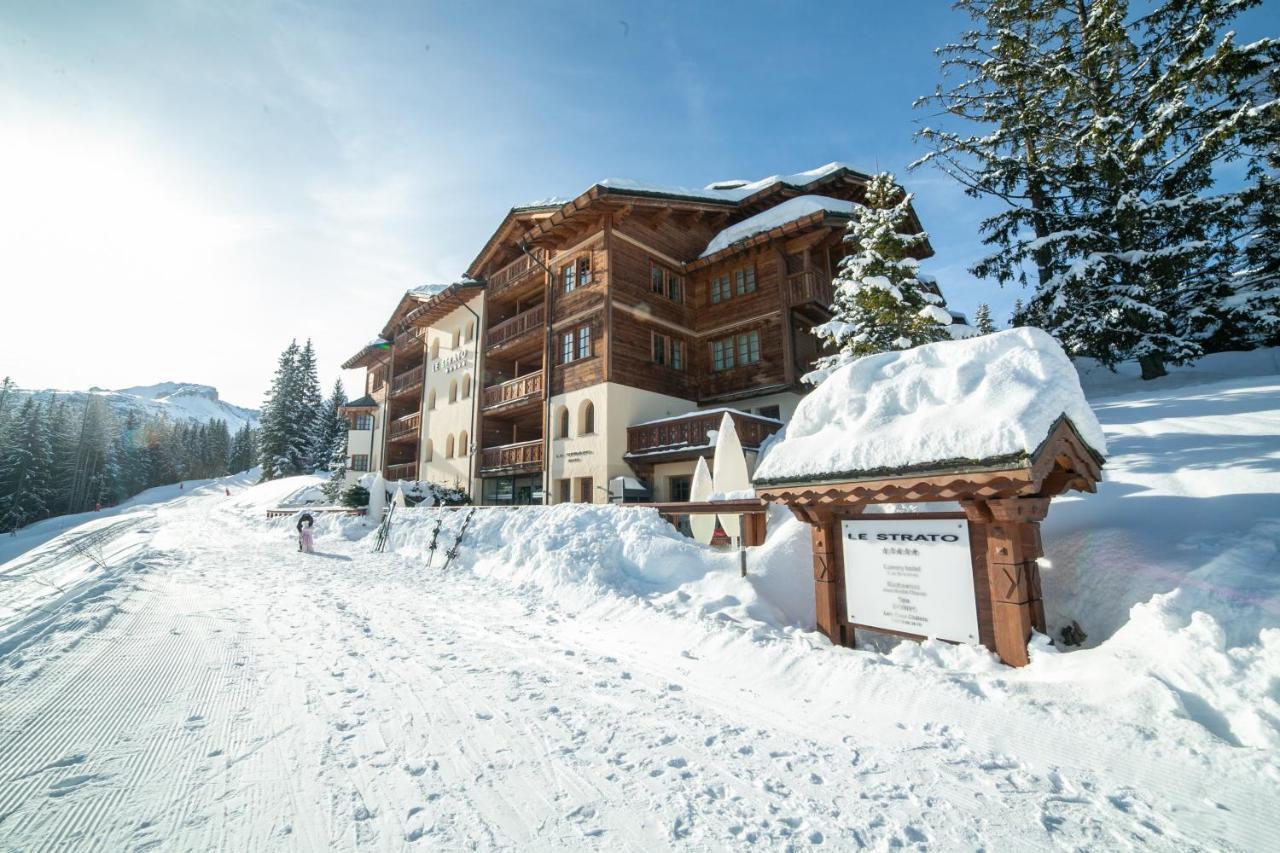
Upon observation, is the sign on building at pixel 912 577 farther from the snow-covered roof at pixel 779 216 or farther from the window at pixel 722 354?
the window at pixel 722 354

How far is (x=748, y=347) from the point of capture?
21109 millimetres

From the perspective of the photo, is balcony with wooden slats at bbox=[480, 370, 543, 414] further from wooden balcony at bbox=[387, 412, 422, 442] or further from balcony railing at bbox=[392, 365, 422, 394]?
balcony railing at bbox=[392, 365, 422, 394]

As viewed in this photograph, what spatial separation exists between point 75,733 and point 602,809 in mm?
3836

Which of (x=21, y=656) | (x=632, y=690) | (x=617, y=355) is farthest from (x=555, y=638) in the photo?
(x=617, y=355)

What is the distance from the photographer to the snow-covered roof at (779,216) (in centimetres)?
1939

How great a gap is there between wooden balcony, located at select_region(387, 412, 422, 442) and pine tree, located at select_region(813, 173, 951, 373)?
24.6 meters

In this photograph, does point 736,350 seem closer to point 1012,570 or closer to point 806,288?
point 806,288

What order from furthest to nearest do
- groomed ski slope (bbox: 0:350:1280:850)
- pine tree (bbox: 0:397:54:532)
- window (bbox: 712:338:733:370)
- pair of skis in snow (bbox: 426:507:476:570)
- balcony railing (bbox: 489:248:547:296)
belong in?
pine tree (bbox: 0:397:54:532) → balcony railing (bbox: 489:248:547:296) → window (bbox: 712:338:733:370) → pair of skis in snow (bbox: 426:507:476:570) → groomed ski slope (bbox: 0:350:1280:850)

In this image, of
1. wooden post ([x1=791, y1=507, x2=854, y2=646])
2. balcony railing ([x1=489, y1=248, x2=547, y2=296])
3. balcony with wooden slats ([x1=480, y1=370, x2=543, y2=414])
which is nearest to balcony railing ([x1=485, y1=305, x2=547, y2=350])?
balcony railing ([x1=489, y1=248, x2=547, y2=296])

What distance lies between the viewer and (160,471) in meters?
82.2

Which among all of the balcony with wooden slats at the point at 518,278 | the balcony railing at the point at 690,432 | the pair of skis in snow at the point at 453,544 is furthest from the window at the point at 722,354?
the pair of skis in snow at the point at 453,544

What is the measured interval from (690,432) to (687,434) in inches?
5.1

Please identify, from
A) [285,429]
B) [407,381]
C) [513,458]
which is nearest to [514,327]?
[513,458]

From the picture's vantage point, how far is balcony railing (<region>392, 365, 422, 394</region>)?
32.1 m
